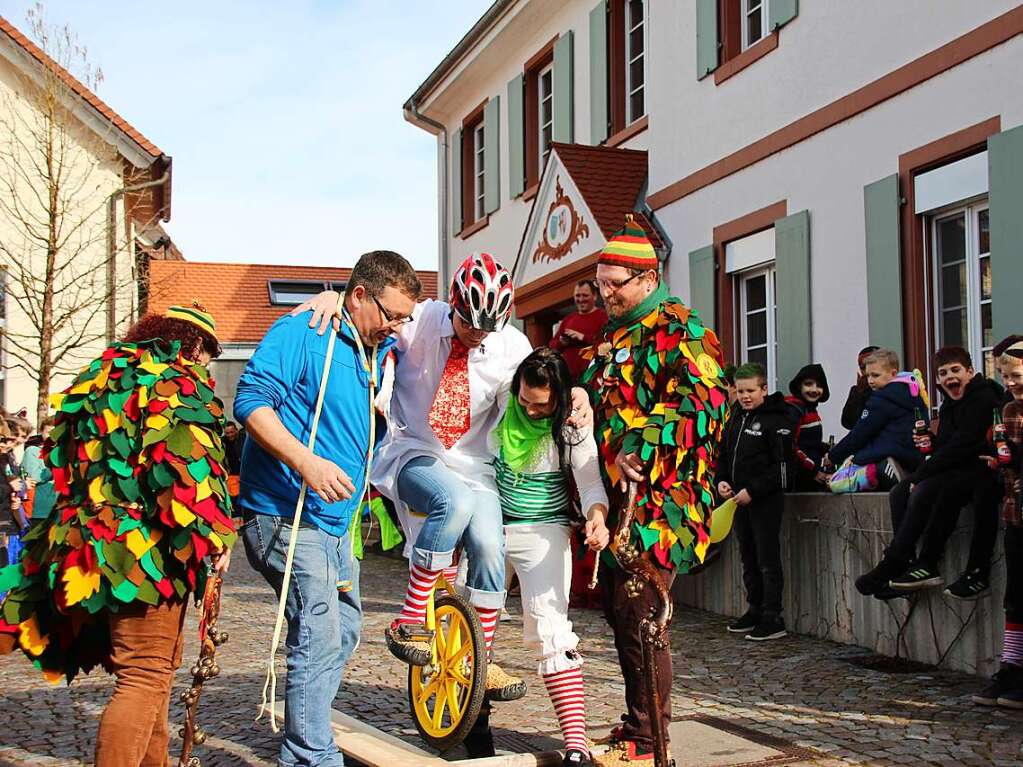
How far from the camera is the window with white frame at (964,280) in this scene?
962 cm

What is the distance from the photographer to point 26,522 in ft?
36.9

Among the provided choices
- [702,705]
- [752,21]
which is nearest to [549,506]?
[702,705]

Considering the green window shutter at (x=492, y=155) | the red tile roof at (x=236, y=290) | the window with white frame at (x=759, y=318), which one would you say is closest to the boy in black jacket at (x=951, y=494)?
the window with white frame at (x=759, y=318)

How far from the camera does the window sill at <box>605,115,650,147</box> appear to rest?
50.2 ft

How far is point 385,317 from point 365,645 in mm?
4754

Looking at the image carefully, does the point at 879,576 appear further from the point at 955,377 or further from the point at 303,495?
the point at 303,495

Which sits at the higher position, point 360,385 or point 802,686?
point 360,385

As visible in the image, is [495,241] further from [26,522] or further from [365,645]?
[365,645]

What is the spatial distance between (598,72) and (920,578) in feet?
34.3

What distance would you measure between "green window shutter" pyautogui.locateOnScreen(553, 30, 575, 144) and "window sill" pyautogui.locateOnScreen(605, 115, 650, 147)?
1425 mm

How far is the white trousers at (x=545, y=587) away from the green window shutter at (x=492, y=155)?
1572 cm

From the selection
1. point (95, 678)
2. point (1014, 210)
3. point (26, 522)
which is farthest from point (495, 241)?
point (95, 678)

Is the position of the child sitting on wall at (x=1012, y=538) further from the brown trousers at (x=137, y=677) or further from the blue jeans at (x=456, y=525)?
the brown trousers at (x=137, y=677)

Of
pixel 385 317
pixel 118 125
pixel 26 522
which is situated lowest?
pixel 26 522
